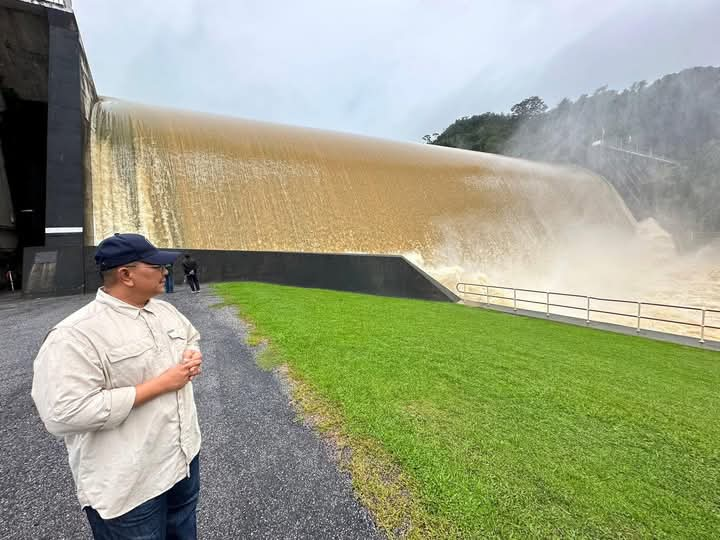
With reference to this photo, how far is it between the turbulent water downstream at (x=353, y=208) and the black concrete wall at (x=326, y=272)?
2.54ft

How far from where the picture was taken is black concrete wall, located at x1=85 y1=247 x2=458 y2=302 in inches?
384

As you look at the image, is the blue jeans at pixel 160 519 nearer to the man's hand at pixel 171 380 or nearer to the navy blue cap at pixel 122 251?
the man's hand at pixel 171 380

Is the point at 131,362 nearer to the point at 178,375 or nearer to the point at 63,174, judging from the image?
the point at 178,375

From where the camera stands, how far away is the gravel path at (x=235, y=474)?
1835 millimetres

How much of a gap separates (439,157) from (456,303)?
11.4 meters

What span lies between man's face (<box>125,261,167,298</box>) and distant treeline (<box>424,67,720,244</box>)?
918 inches

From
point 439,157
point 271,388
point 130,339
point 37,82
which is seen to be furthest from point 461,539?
point 439,157

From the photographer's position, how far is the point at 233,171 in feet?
39.0

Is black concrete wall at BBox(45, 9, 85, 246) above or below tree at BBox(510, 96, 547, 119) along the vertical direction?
below

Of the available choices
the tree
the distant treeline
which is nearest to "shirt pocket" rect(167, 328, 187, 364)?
the distant treeline

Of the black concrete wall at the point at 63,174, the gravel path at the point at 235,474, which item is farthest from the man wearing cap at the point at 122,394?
the black concrete wall at the point at 63,174

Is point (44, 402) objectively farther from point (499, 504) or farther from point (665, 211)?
point (665, 211)

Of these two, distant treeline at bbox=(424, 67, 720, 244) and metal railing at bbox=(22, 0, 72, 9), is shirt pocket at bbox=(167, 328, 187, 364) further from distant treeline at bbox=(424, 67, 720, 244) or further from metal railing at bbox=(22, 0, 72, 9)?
distant treeline at bbox=(424, 67, 720, 244)

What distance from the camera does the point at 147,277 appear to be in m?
1.13
